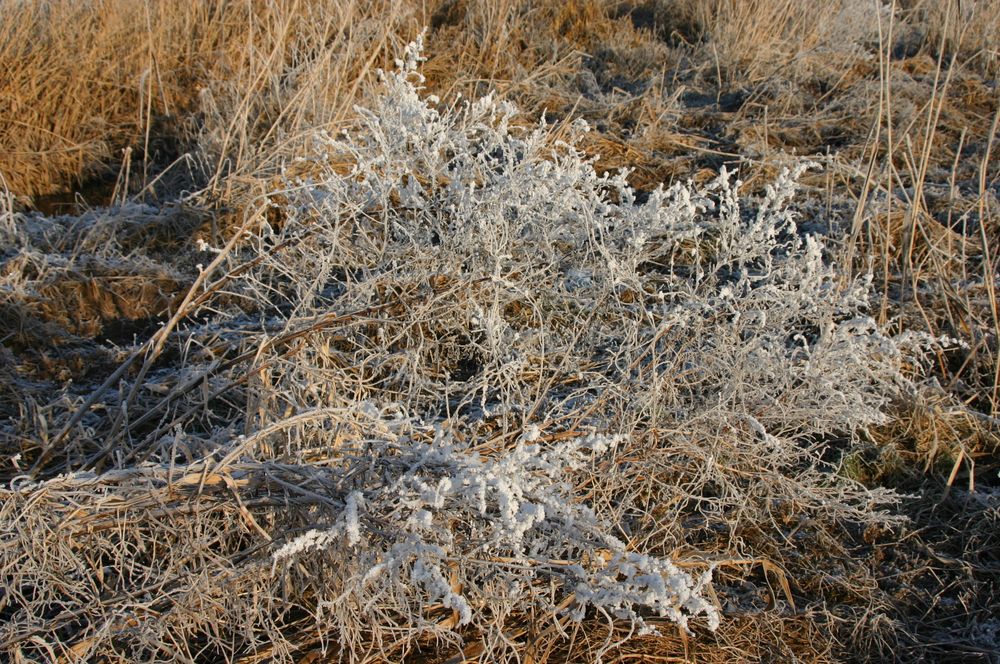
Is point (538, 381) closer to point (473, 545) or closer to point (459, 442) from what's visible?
point (459, 442)

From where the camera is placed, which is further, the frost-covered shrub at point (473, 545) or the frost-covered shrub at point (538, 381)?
the frost-covered shrub at point (538, 381)

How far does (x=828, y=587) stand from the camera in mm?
2109

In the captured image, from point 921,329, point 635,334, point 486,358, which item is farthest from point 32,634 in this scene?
point 921,329

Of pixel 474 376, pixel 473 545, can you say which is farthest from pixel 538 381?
pixel 473 545

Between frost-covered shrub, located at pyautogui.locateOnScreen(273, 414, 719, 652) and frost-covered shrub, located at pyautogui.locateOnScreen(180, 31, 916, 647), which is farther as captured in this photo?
frost-covered shrub, located at pyautogui.locateOnScreen(180, 31, 916, 647)

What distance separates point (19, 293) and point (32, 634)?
150cm

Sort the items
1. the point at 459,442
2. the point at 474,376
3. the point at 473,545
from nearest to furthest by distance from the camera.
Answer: the point at 473,545
the point at 459,442
the point at 474,376

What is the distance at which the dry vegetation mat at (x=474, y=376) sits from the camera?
1730 mm

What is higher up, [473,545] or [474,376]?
[473,545]

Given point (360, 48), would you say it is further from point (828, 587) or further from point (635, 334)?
point (828, 587)

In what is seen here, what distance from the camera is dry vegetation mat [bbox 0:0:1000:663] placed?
173 centimetres

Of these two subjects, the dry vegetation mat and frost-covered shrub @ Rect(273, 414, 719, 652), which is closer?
frost-covered shrub @ Rect(273, 414, 719, 652)

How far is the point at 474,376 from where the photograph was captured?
256cm

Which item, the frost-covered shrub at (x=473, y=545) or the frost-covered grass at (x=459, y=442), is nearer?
the frost-covered shrub at (x=473, y=545)
